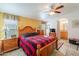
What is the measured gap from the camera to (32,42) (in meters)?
1.79

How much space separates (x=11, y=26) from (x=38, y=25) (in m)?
0.57

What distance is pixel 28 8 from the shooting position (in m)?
1.87

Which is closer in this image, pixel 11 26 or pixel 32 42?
pixel 32 42

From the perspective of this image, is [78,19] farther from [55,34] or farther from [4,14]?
[4,14]

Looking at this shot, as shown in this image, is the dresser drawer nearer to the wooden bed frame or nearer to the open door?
the wooden bed frame

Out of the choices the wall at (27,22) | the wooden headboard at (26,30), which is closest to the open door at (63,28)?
the wall at (27,22)

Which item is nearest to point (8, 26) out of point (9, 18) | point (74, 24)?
point (9, 18)

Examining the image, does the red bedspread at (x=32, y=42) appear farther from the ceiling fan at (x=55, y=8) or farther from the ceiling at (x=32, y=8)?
the ceiling fan at (x=55, y=8)

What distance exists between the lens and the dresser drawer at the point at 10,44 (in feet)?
6.09

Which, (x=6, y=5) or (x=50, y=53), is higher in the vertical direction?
(x=6, y=5)

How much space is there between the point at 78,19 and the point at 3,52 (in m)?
1.65

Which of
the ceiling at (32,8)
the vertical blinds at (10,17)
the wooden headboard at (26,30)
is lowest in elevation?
the wooden headboard at (26,30)

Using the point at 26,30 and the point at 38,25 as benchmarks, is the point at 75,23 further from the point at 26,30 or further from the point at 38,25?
the point at 26,30

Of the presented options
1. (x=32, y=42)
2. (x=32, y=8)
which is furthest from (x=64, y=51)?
(x=32, y=8)
